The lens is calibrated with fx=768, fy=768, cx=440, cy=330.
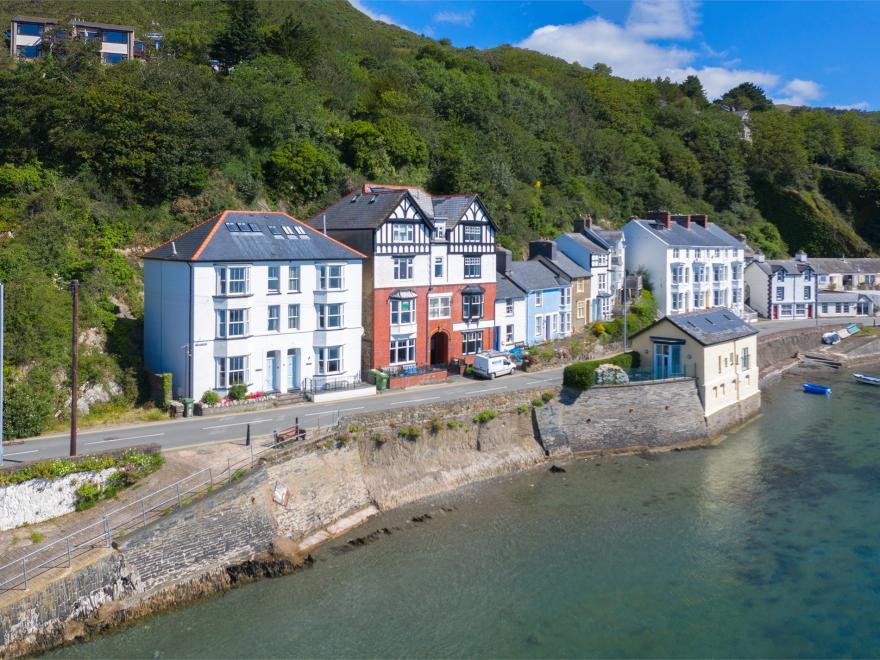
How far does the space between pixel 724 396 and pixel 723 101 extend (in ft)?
363

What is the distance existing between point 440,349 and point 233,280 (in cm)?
1234

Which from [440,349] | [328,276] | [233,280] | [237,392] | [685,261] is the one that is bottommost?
[237,392]

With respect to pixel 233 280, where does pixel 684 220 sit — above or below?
above

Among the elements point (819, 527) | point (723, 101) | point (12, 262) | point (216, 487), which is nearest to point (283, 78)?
point (12, 262)

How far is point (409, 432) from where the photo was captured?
28.4 metres

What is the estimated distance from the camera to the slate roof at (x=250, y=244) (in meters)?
30.6

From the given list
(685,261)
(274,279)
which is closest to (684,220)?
(685,261)

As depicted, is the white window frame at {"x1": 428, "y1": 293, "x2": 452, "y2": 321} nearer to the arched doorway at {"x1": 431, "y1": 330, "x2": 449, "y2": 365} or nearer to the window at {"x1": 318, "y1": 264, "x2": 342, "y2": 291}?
the arched doorway at {"x1": 431, "y1": 330, "x2": 449, "y2": 365}

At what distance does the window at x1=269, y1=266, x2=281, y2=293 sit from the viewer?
31983 millimetres

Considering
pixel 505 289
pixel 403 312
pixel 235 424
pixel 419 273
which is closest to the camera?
pixel 235 424

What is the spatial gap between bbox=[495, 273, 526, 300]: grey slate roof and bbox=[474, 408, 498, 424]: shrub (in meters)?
11.3

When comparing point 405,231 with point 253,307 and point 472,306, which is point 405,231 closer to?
point 472,306

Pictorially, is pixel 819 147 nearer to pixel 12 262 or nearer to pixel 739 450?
pixel 739 450

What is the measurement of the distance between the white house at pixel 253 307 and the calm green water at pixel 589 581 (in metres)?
9.29
